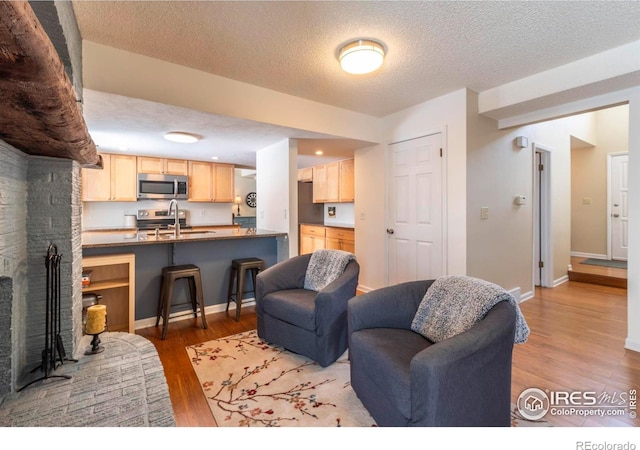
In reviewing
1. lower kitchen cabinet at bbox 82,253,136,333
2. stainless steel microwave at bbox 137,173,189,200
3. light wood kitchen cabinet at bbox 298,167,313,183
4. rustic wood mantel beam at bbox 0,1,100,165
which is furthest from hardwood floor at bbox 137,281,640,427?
light wood kitchen cabinet at bbox 298,167,313,183

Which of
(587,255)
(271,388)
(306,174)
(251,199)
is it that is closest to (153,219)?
(306,174)

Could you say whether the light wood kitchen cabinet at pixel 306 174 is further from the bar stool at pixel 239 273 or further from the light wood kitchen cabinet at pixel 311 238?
the bar stool at pixel 239 273

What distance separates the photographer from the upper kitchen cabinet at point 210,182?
5.31 metres

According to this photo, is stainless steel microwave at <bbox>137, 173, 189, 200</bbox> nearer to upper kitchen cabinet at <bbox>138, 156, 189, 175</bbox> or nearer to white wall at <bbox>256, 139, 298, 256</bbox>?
upper kitchen cabinet at <bbox>138, 156, 189, 175</bbox>

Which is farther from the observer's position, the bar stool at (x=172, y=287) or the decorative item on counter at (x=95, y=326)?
the bar stool at (x=172, y=287)

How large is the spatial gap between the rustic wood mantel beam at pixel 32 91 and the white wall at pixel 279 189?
2325mm

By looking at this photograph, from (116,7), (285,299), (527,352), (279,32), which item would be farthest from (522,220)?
(116,7)

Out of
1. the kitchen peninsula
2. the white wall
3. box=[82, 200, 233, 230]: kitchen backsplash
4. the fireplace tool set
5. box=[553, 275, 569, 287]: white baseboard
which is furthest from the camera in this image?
box=[82, 200, 233, 230]: kitchen backsplash

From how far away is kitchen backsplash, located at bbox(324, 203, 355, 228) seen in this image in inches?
227

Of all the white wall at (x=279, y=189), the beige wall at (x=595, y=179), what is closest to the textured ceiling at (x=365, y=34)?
the white wall at (x=279, y=189)

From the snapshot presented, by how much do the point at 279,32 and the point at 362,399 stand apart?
243 cm

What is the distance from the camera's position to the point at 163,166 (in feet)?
16.6

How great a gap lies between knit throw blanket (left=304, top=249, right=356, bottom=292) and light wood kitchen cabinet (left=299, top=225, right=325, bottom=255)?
2.78m

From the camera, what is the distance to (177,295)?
315cm
